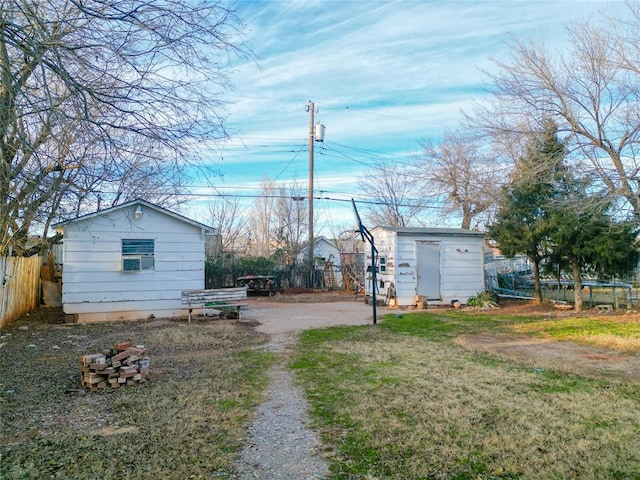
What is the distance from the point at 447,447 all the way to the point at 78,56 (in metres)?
4.50

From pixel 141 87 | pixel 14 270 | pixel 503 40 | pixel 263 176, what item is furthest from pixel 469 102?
pixel 263 176

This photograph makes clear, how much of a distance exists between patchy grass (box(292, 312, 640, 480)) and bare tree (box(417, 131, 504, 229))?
14.1 metres

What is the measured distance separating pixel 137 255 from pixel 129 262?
25 centimetres

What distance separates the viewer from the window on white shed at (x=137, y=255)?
11398mm

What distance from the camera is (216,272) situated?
19.8m

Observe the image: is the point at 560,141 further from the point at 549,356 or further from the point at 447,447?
the point at 447,447

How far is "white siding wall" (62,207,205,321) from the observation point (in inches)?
432

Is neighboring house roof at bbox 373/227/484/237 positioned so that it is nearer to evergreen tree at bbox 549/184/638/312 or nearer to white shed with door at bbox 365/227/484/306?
white shed with door at bbox 365/227/484/306

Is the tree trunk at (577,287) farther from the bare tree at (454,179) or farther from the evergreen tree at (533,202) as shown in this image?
the bare tree at (454,179)

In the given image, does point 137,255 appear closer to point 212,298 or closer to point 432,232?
point 212,298

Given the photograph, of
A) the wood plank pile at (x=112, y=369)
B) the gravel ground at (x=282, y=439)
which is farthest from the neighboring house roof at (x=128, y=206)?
the wood plank pile at (x=112, y=369)

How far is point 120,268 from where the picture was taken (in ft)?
37.1

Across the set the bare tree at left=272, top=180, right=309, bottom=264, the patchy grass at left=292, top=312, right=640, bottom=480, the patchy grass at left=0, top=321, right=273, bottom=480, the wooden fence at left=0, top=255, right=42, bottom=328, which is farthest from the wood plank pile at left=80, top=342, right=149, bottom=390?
the bare tree at left=272, top=180, right=309, bottom=264

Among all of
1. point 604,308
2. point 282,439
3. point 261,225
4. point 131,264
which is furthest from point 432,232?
point 261,225
